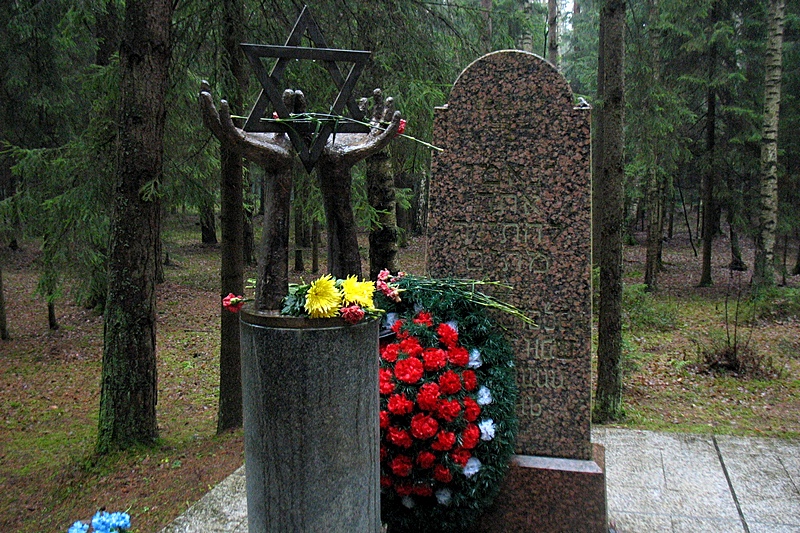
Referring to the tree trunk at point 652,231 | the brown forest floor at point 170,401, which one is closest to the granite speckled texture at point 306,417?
the brown forest floor at point 170,401

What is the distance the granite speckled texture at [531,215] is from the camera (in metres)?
4.22

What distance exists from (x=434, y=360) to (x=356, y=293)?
3.67 ft

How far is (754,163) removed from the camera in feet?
53.4

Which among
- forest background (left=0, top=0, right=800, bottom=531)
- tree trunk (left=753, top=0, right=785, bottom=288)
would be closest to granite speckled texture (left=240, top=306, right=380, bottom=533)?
forest background (left=0, top=0, right=800, bottom=531)

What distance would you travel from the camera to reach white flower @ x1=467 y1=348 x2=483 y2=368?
13.4 feet

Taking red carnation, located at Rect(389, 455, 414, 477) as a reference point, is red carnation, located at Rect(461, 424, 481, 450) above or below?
above

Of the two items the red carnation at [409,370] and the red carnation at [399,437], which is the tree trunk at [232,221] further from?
the red carnation at [399,437]

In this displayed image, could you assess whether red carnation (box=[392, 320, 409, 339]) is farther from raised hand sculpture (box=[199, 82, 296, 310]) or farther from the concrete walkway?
the concrete walkway

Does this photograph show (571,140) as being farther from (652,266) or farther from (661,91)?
(652,266)

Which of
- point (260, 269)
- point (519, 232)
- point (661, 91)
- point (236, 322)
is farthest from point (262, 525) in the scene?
point (661, 91)

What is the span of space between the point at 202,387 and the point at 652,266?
460 inches

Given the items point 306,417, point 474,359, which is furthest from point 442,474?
point 306,417

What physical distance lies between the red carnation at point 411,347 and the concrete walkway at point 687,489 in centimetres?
149

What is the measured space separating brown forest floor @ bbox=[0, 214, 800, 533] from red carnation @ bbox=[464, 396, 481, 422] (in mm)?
2820
